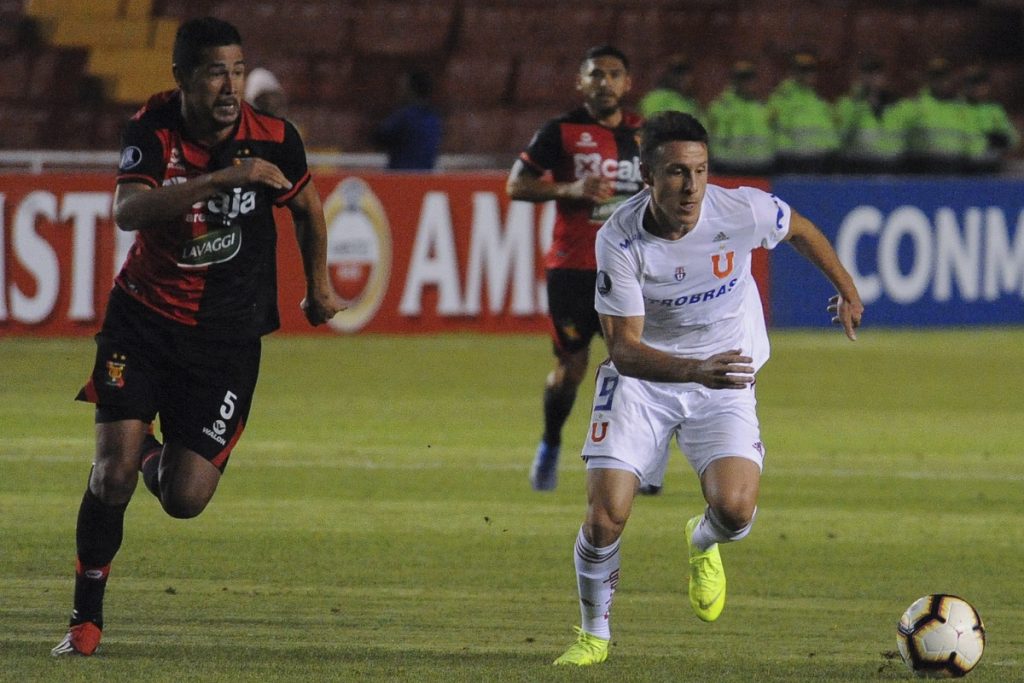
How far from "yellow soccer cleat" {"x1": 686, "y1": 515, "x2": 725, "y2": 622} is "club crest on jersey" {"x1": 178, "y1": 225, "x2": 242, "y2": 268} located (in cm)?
197

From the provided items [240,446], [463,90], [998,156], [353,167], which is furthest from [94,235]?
[998,156]

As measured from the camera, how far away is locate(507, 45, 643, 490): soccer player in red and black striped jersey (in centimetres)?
1032

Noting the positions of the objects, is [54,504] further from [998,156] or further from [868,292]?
[998,156]

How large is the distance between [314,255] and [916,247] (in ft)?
42.2

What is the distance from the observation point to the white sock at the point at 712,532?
263 inches

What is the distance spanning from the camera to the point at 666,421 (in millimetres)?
6684

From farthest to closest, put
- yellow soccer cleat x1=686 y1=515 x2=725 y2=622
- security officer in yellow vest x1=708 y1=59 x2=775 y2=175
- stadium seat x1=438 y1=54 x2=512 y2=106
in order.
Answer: stadium seat x1=438 y1=54 x2=512 y2=106, security officer in yellow vest x1=708 y1=59 x2=775 y2=175, yellow soccer cleat x1=686 y1=515 x2=725 y2=622

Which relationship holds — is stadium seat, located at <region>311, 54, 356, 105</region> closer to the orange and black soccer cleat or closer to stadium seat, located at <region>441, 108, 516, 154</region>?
stadium seat, located at <region>441, 108, 516, 154</region>

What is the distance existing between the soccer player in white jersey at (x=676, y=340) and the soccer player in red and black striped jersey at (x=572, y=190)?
3.44 meters

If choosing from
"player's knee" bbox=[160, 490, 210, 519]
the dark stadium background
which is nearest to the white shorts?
"player's knee" bbox=[160, 490, 210, 519]

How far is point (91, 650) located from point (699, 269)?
7.67 feet

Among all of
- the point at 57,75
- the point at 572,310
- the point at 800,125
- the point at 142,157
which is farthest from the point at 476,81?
the point at 142,157

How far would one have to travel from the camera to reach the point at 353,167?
1959 cm

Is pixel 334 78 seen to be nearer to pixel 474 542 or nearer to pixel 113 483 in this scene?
pixel 474 542
